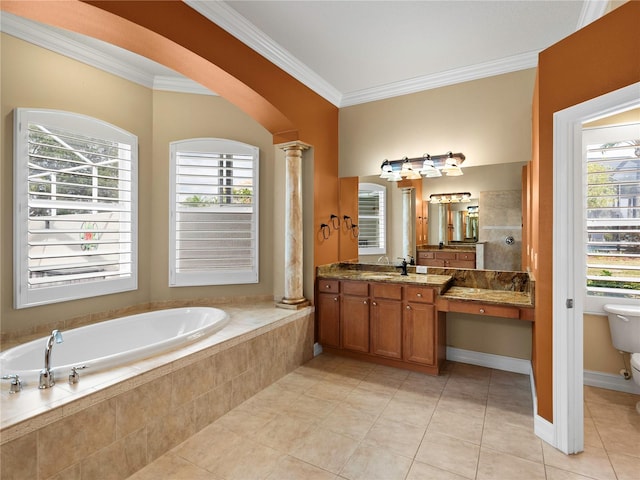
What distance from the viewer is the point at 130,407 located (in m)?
1.86

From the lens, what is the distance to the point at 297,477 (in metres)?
1.86

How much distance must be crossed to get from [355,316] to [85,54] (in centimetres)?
348

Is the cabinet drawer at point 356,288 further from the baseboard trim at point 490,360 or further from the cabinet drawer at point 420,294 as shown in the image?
the baseboard trim at point 490,360

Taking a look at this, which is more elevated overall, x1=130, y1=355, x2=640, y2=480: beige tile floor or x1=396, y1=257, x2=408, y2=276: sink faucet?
x1=396, y1=257, x2=408, y2=276: sink faucet

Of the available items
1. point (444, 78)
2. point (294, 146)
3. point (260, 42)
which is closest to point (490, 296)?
point (444, 78)

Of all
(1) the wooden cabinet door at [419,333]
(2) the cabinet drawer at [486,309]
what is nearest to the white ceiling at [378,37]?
(2) the cabinet drawer at [486,309]

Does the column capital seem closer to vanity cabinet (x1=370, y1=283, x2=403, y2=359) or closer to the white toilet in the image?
vanity cabinet (x1=370, y1=283, x2=403, y2=359)

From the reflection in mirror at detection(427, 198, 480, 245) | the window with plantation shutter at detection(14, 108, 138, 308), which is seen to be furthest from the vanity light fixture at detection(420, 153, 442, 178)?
the window with plantation shutter at detection(14, 108, 138, 308)

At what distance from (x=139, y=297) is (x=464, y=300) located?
3.19 meters

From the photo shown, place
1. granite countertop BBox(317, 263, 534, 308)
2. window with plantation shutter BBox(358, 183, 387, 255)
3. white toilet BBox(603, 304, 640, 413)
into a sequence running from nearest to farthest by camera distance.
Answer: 1. white toilet BBox(603, 304, 640, 413)
2. granite countertop BBox(317, 263, 534, 308)
3. window with plantation shutter BBox(358, 183, 387, 255)

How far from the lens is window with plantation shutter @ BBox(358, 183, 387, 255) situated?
3928 millimetres

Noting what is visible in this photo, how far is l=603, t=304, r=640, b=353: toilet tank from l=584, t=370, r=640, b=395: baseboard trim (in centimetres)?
34

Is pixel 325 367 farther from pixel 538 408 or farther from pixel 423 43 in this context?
pixel 423 43

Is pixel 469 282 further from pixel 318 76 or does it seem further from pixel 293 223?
pixel 318 76
